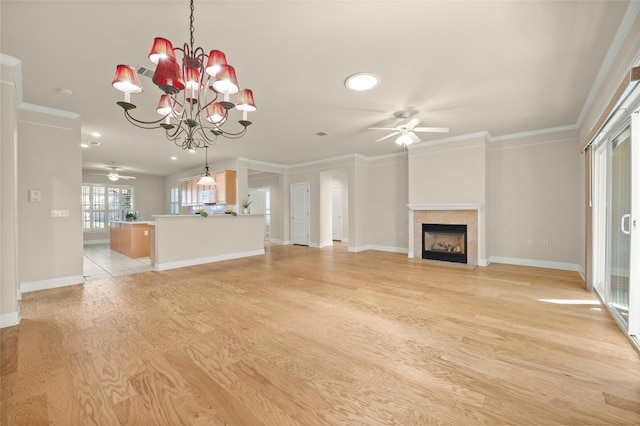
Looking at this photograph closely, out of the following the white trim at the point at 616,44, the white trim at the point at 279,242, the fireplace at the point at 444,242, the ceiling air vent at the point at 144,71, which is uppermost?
the white trim at the point at 616,44

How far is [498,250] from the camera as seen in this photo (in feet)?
18.5

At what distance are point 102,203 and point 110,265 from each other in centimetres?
585

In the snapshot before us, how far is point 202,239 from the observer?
5746mm

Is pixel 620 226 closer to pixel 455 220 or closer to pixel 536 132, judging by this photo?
pixel 455 220

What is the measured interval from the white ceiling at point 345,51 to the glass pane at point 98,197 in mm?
6792

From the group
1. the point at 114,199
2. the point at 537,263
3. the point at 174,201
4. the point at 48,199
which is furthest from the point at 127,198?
the point at 537,263

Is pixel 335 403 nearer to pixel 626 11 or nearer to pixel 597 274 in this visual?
pixel 626 11

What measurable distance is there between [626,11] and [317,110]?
3111mm

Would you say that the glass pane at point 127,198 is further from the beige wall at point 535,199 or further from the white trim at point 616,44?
the white trim at point 616,44

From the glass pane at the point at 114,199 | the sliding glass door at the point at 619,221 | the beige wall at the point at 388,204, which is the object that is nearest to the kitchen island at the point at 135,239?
the glass pane at the point at 114,199

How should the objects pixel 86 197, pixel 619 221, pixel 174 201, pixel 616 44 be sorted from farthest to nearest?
pixel 174 201
pixel 86 197
pixel 619 221
pixel 616 44

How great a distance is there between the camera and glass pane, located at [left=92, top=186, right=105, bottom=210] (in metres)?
9.68

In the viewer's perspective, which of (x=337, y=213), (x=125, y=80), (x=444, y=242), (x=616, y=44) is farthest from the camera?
(x=337, y=213)

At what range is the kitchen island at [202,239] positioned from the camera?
5.15 metres
